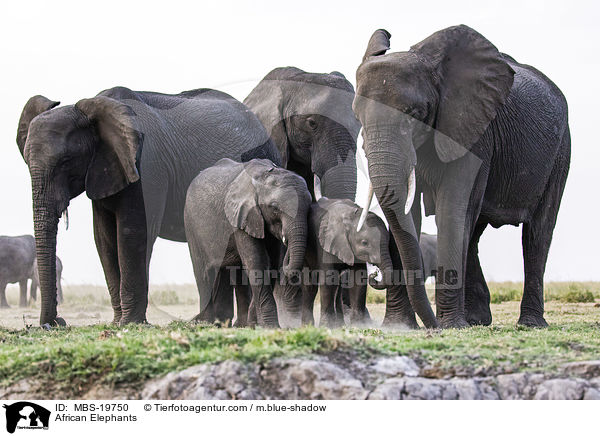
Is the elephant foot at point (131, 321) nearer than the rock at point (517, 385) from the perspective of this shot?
No

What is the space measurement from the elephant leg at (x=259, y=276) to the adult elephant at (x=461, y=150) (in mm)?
1168

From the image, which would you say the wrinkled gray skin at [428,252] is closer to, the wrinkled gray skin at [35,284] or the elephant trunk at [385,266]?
the wrinkled gray skin at [35,284]

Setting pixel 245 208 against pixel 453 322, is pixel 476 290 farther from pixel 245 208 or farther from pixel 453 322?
pixel 245 208

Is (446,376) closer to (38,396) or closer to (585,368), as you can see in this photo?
(585,368)

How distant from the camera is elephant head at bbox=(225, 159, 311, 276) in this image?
10.1 m

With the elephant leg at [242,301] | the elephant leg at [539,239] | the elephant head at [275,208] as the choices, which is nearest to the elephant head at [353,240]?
the elephant head at [275,208]

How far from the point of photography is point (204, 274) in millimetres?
11141

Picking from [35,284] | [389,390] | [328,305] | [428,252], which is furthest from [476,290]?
[35,284]

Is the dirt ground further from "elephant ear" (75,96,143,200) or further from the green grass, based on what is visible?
the green grass

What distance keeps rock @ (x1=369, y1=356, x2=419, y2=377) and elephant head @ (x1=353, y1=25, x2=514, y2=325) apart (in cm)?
245

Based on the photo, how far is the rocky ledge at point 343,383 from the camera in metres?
7.01

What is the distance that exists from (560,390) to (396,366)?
977mm

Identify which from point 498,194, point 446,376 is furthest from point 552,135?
point 446,376
